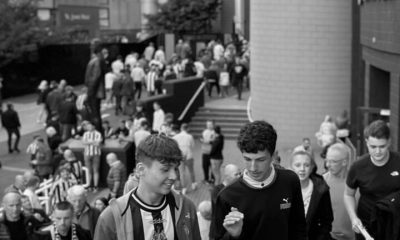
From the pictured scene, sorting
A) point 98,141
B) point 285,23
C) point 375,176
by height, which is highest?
point 285,23

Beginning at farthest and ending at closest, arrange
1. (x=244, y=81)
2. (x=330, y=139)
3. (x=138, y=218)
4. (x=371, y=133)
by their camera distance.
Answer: (x=244, y=81), (x=330, y=139), (x=371, y=133), (x=138, y=218)

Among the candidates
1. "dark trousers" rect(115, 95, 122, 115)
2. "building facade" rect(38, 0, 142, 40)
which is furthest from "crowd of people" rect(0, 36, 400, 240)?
"building facade" rect(38, 0, 142, 40)

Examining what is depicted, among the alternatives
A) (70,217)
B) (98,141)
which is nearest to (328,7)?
(98,141)

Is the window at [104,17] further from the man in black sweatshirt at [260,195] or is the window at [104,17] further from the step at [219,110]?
the man in black sweatshirt at [260,195]

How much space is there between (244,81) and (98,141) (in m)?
15.4

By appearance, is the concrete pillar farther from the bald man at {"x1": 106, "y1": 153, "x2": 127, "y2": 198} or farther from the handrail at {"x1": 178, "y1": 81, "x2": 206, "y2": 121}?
the bald man at {"x1": 106, "y1": 153, "x2": 127, "y2": 198}

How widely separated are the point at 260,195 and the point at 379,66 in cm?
1148

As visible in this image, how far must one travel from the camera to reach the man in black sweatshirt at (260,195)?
4930mm

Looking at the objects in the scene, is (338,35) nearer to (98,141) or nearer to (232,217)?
(98,141)

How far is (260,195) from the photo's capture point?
5051 mm

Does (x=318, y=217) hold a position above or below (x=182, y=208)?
below

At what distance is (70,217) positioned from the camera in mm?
8266

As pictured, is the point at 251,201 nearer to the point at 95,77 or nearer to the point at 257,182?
the point at 257,182

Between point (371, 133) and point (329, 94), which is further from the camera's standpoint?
point (329, 94)
